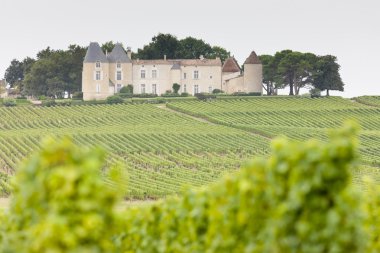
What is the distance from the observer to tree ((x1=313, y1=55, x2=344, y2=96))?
15599 centimetres

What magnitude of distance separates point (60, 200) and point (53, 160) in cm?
36

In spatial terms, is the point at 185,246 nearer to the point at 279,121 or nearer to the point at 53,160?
the point at 53,160

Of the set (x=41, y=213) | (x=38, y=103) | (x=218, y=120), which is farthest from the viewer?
(x=38, y=103)

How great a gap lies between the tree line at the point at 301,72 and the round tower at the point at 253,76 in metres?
7.08

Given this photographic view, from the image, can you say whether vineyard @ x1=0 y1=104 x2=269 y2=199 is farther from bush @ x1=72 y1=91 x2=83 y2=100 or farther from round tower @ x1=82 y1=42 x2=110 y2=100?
bush @ x1=72 y1=91 x2=83 y2=100

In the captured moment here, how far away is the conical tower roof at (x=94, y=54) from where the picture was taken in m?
142

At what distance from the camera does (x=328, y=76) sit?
158m

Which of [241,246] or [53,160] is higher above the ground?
[53,160]

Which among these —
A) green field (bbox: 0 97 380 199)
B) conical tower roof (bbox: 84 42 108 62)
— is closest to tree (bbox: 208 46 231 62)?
conical tower roof (bbox: 84 42 108 62)

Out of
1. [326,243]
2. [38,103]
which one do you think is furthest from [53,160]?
[38,103]

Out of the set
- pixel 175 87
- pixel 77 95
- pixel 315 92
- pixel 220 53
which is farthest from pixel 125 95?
pixel 220 53

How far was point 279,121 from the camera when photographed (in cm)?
11806

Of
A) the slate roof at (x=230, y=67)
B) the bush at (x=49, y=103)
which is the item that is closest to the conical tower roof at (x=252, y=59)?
the slate roof at (x=230, y=67)

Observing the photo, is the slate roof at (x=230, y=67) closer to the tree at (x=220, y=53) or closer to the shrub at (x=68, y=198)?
the tree at (x=220, y=53)
